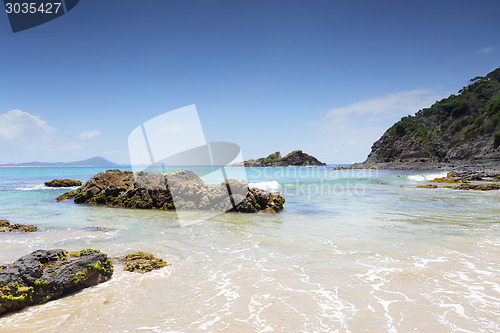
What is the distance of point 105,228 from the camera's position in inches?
401

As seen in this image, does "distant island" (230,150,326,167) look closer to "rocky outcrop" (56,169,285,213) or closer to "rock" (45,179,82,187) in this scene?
"rock" (45,179,82,187)

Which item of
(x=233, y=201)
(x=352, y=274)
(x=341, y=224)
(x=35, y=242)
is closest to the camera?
(x=352, y=274)

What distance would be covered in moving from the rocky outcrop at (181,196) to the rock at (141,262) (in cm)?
789

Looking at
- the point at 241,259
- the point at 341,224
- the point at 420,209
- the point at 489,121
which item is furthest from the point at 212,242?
the point at 489,121

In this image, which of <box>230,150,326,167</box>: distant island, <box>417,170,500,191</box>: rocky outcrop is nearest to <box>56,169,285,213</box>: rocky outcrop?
<box>417,170,500,191</box>: rocky outcrop

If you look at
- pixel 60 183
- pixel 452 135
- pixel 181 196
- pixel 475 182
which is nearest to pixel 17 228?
pixel 181 196

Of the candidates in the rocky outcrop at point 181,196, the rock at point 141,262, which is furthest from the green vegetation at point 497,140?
the rock at point 141,262

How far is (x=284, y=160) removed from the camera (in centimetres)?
14150

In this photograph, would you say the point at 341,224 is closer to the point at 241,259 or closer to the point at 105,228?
the point at 241,259

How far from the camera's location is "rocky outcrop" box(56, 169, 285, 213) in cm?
1467

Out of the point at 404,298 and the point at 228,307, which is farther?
the point at 404,298

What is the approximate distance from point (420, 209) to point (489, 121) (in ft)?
227

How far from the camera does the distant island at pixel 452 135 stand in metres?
62.3

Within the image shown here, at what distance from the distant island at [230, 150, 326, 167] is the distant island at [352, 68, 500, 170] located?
4132 cm
